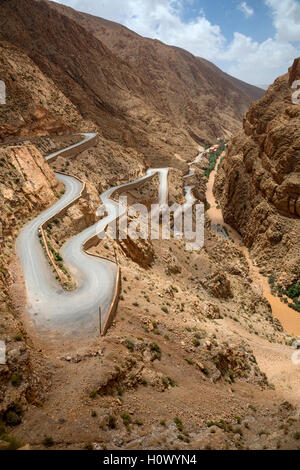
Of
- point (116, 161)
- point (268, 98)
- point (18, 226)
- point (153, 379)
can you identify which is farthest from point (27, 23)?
point (153, 379)

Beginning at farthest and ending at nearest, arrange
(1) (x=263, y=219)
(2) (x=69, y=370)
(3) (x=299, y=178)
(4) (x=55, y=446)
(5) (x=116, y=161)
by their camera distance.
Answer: (5) (x=116, y=161)
(1) (x=263, y=219)
(3) (x=299, y=178)
(2) (x=69, y=370)
(4) (x=55, y=446)

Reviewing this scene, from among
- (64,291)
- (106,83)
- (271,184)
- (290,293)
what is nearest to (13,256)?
(64,291)

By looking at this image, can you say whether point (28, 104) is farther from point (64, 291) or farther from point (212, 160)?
point (212, 160)

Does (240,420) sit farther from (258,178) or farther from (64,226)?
(258,178)

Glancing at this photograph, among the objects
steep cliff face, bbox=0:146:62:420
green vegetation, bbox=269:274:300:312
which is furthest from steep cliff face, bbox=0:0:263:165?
green vegetation, bbox=269:274:300:312

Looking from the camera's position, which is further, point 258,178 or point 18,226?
point 258,178

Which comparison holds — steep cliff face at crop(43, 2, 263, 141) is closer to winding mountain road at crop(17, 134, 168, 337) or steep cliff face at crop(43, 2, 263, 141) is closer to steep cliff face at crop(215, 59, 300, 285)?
steep cliff face at crop(215, 59, 300, 285)
